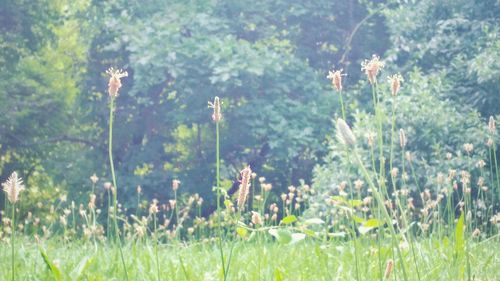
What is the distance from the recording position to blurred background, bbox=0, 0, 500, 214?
9289 millimetres

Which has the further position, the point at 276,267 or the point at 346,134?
the point at 276,267

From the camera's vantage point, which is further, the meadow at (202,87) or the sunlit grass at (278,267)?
the meadow at (202,87)

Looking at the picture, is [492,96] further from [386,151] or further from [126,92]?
[126,92]

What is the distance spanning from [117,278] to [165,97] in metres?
8.90

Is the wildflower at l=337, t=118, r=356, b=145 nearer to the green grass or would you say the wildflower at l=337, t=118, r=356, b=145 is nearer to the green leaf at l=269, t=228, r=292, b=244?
the green leaf at l=269, t=228, r=292, b=244

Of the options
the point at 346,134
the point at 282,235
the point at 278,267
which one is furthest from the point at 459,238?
the point at 346,134

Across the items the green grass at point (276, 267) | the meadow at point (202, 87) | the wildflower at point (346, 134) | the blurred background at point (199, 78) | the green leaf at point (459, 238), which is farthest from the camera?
the blurred background at point (199, 78)

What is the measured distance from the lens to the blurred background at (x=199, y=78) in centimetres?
929

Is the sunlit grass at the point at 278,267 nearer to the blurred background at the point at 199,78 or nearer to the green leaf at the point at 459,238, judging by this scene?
the green leaf at the point at 459,238

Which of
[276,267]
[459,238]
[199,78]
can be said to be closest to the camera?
[459,238]

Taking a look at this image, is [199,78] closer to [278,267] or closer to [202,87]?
[202,87]

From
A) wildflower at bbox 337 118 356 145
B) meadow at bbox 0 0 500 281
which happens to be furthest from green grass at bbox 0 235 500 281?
meadow at bbox 0 0 500 281

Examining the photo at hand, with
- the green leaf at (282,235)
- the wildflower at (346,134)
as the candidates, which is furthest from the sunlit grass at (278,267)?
the wildflower at (346,134)

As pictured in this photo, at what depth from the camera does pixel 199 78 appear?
10016mm
